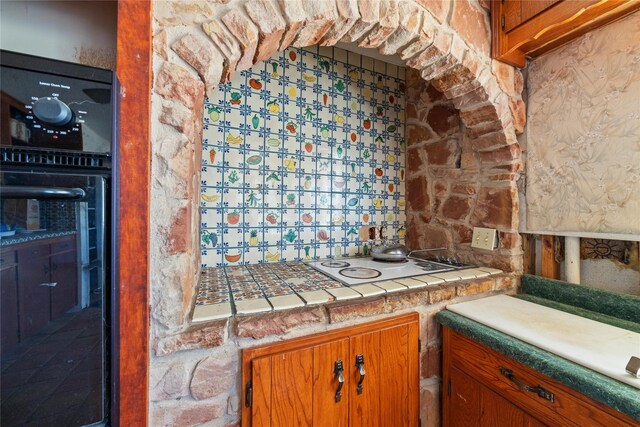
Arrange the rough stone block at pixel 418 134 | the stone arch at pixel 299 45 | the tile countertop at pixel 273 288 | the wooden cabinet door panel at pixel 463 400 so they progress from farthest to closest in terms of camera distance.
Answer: the rough stone block at pixel 418 134 < the wooden cabinet door panel at pixel 463 400 < the tile countertop at pixel 273 288 < the stone arch at pixel 299 45

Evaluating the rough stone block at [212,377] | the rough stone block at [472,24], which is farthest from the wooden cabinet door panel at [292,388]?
the rough stone block at [472,24]

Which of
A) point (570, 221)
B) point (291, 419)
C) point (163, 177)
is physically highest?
point (163, 177)

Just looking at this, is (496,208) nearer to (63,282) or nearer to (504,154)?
(504,154)

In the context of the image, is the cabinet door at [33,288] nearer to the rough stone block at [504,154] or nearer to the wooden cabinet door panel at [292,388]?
the wooden cabinet door panel at [292,388]

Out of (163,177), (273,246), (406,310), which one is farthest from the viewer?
(273,246)

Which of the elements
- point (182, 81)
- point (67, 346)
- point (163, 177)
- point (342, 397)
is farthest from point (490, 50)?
point (67, 346)

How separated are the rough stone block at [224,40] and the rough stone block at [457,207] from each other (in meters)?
1.42

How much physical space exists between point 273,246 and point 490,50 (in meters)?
1.55

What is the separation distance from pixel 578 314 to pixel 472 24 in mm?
1396

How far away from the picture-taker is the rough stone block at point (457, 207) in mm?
1523

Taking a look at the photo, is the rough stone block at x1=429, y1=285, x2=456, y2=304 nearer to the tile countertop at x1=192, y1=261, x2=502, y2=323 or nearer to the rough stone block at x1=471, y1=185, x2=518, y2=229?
the tile countertop at x1=192, y1=261, x2=502, y2=323

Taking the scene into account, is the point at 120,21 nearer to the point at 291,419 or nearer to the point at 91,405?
the point at 91,405

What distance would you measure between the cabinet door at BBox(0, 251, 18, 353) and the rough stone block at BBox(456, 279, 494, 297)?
1376 millimetres

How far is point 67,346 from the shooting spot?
0.53 m
